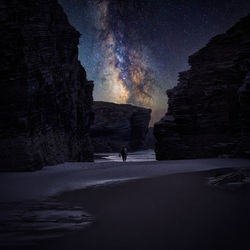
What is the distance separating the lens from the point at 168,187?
499 cm

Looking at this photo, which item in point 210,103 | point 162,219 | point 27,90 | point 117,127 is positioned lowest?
point 162,219

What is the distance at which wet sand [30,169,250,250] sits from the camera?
218 cm

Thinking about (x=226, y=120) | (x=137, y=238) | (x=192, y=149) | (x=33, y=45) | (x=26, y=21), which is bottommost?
(x=137, y=238)

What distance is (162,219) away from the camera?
2.89 m

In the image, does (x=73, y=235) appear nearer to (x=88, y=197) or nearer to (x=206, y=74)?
(x=88, y=197)

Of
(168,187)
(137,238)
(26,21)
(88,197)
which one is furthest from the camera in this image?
(26,21)

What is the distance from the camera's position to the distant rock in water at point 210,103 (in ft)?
54.2

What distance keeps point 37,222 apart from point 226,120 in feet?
55.9

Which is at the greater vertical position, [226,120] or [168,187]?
[226,120]

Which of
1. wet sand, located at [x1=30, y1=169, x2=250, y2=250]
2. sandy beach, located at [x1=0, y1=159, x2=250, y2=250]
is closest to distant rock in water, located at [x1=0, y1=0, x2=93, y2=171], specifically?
sandy beach, located at [x1=0, y1=159, x2=250, y2=250]

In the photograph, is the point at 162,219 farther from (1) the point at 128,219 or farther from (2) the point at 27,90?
(2) the point at 27,90

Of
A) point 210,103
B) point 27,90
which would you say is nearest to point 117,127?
point 210,103

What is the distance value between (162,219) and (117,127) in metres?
66.9

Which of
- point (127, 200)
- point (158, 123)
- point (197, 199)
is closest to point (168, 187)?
point (197, 199)
